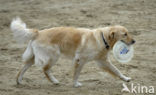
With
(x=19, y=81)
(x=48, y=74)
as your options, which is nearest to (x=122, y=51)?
(x=48, y=74)

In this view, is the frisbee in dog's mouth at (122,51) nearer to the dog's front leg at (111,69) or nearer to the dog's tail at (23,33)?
the dog's front leg at (111,69)

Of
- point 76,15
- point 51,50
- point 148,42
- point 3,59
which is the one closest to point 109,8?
point 76,15

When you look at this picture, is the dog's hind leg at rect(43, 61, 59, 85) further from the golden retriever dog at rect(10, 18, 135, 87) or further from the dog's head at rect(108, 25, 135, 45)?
the dog's head at rect(108, 25, 135, 45)

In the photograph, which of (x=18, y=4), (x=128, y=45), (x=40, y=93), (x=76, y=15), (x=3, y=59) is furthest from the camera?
(x=18, y=4)

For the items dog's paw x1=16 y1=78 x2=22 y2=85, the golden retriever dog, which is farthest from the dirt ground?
the golden retriever dog

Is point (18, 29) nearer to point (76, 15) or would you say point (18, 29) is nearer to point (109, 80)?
point (109, 80)

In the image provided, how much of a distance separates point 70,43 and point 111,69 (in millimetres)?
1035

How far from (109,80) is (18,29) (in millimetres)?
2183

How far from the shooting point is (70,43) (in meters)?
7.33

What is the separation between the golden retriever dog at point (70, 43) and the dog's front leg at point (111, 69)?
207mm

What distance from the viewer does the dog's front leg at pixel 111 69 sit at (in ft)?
24.6

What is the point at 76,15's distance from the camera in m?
12.5

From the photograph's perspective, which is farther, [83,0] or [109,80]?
[83,0]

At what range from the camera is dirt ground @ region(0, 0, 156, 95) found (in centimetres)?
731
